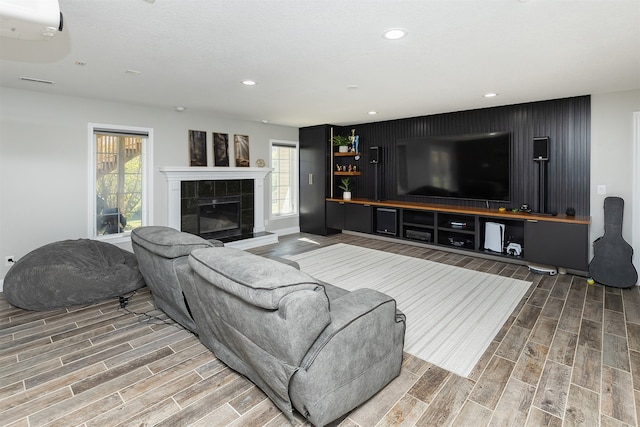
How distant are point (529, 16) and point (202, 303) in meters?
2.72

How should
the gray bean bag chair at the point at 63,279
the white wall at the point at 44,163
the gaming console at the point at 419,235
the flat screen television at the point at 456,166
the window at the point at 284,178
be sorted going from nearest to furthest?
1. the gray bean bag chair at the point at 63,279
2. the white wall at the point at 44,163
3. the flat screen television at the point at 456,166
4. the gaming console at the point at 419,235
5. the window at the point at 284,178

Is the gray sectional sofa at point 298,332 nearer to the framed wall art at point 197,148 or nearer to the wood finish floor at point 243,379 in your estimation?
the wood finish floor at point 243,379

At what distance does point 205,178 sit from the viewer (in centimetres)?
576

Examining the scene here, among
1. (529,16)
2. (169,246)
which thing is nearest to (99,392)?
(169,246)

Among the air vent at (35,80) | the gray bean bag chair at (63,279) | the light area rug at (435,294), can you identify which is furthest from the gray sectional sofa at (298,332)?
the air vent at (35,80)

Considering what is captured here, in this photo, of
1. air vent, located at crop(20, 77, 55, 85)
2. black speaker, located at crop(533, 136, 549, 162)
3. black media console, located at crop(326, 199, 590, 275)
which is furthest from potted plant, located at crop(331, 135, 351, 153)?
air vent, located at crop(20, 77, 55, 85)

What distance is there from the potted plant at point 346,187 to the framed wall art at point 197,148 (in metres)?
2.74

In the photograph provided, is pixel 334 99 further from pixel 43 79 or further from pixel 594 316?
pixel 594 316

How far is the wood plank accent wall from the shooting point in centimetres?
445

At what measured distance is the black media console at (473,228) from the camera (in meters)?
4.19

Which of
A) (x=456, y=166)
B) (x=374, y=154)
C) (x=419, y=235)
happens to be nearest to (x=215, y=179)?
(x=374, y=154)

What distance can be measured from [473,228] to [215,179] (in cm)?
429

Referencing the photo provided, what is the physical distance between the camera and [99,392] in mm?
2070

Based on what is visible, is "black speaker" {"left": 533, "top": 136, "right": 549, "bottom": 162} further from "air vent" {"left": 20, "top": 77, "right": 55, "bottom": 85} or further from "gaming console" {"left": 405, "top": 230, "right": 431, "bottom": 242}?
"air vent" {"left": 20, "top": 77, "right": 55, "bottom": 85}
